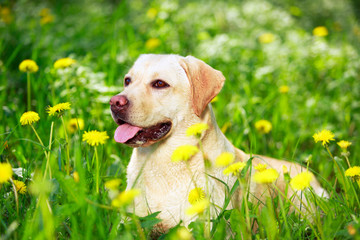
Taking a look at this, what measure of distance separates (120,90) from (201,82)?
160cm

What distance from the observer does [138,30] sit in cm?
676

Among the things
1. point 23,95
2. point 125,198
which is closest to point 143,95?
point 125,198

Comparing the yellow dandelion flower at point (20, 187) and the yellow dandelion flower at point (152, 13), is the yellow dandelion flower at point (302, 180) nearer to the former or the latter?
the yellow dandelion flower at point (20, 187)

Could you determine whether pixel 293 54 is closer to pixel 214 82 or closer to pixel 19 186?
pixel 214 82

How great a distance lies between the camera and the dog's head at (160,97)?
255 cm

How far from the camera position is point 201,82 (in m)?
2.71

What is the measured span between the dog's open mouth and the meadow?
20cm

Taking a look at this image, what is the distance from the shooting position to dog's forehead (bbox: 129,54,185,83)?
275cm

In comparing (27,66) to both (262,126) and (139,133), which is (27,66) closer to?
(139,133)

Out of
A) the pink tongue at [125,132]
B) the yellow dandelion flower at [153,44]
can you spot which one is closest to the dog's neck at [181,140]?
the pink tongue at [125,132]

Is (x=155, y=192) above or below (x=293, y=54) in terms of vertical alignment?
above

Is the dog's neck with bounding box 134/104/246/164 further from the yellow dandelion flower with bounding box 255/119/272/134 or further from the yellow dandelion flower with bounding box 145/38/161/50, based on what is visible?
the yellow dandelion flower with bounding box 145/38/161/50

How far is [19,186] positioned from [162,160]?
917 mm

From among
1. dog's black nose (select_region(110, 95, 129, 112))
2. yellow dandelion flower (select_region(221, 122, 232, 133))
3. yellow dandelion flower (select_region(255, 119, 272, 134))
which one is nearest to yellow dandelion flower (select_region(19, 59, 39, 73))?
dog's black nose (select_region(110, 95, 129, 112))
